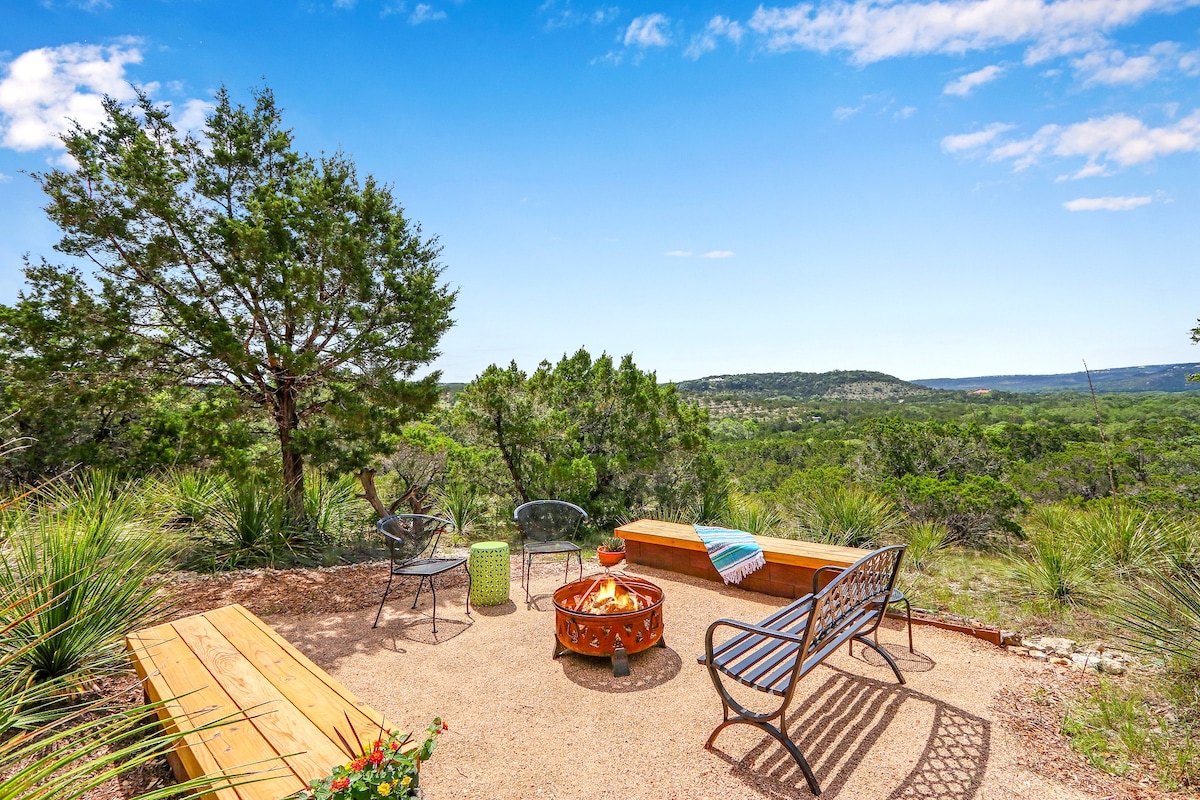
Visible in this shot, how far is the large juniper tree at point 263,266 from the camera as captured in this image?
643 centimetres

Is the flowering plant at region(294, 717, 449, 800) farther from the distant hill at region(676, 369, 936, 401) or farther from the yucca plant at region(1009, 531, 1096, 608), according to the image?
the distant hill at region(676, 369, 936, 401)

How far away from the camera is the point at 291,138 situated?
790 cm

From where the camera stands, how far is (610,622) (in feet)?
12.4

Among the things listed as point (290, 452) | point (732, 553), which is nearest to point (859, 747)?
point (732, 553)

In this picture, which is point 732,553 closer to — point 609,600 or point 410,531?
point 609,600

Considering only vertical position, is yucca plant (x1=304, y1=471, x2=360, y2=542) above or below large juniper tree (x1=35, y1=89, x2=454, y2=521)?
below

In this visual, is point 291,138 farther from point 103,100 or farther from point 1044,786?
point 1044,786

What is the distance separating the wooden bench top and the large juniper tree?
3746 millimetres

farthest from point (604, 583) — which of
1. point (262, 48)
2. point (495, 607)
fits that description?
point (262, 48)

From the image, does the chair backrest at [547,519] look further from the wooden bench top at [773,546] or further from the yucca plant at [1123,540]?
the yucca plant at [1123,540]

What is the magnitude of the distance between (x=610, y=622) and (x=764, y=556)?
84.4 inches

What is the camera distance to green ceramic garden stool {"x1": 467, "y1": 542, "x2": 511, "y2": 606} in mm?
5238

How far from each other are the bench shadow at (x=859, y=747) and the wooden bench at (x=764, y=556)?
101 cm

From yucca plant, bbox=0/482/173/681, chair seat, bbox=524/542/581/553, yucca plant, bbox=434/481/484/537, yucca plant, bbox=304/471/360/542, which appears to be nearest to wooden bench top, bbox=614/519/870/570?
chair seat, bbox=524/542/581/553
